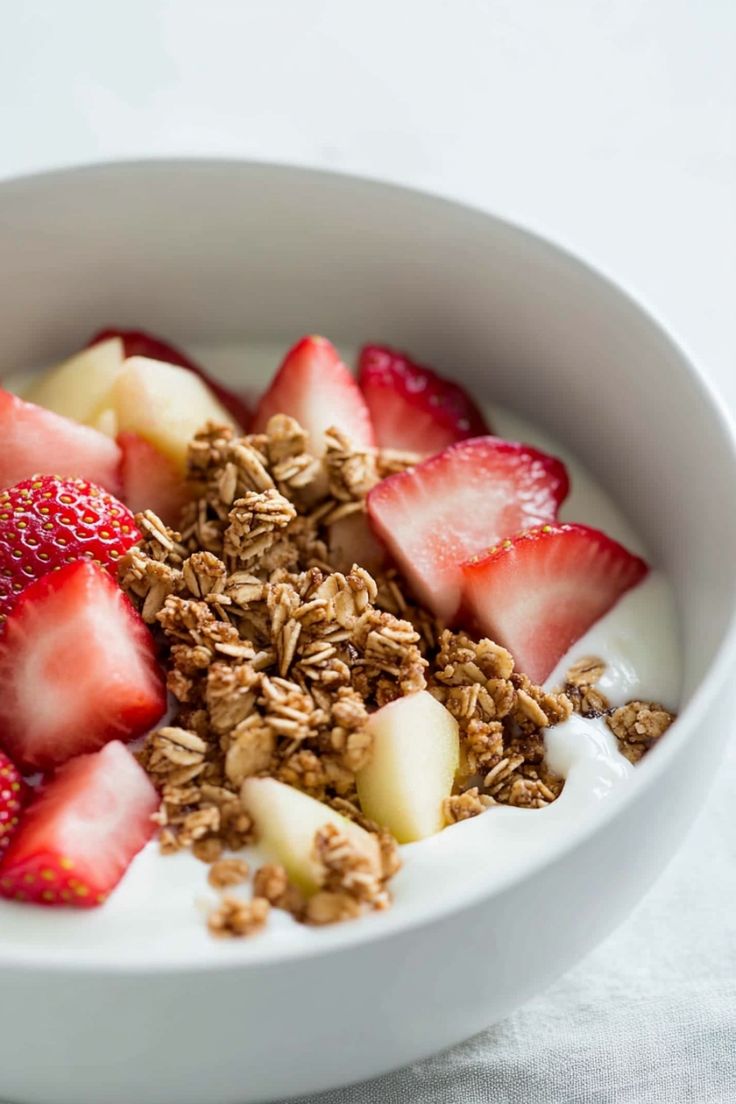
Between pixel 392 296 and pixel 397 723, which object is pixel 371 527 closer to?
pixel 397 723

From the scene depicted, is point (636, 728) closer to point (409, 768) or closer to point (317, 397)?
point (409, 768)

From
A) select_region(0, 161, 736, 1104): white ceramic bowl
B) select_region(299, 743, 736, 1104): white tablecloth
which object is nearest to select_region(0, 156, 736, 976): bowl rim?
select_region(0, 161, 736, 1104): white ceramic bowl

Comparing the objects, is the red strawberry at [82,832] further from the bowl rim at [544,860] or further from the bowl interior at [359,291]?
the bowl interior at [359,291]

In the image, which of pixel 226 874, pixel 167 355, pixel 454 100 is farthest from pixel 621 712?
pixel 454 100

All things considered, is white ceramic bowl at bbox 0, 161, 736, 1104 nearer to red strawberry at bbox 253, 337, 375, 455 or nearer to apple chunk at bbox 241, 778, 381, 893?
apple chunk at bbox 241, 778, 381, 893

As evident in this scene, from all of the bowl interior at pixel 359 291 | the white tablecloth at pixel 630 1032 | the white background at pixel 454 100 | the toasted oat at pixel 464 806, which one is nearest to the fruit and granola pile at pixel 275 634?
the toasted oat at pixel 464 806

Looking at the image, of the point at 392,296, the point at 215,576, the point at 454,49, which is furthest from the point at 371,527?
the point at 454,49
